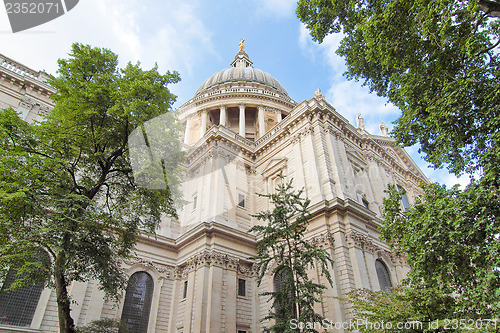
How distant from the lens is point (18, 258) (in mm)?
8820

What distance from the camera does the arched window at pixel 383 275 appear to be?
17350mm

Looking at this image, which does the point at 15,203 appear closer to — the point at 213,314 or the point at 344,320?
the point at 213,314

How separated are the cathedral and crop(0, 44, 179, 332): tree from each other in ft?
12.3

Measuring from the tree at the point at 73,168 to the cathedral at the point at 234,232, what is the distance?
3.75 metres

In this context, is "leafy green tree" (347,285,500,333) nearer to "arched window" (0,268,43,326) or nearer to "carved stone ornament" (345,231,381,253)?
"carved stone ornament" (345,231,381,253)

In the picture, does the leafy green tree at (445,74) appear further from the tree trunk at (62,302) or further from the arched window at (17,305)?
the arched window at (17,305)

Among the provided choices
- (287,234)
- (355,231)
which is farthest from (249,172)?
(287,234)

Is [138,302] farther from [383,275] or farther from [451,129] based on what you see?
[451,129]

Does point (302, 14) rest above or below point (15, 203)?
above

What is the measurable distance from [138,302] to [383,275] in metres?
15.0

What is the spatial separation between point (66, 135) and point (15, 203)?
2843mm

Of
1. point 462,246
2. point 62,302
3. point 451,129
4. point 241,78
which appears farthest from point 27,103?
point 241,78

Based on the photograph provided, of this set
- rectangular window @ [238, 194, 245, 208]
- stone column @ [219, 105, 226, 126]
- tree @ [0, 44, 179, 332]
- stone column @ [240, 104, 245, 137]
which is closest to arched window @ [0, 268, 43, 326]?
tree @ [0, 44, 179, 332]

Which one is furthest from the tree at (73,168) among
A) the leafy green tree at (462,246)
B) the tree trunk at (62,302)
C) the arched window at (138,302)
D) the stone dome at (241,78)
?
the stone dome at (241,78)
